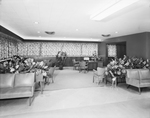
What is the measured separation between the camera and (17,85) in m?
2.89

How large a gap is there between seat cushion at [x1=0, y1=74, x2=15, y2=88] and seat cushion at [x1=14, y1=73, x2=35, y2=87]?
0.13 metres

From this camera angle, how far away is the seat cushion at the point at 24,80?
2904mm

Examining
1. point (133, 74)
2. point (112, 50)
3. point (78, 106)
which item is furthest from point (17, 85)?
point (112, 50)

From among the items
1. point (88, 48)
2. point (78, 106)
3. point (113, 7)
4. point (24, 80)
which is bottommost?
point (78, 106)

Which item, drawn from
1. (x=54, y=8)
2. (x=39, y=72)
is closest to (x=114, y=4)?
(x=54, y=8)

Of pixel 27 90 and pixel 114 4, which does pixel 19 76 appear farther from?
pixel 114 4

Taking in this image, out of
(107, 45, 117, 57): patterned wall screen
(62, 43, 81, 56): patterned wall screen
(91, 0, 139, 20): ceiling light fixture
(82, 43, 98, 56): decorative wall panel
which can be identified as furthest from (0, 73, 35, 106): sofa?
(107, 45, 117, 57): patterned wall screen

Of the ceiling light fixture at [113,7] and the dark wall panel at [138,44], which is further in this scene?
the dark wall panel at [138,44]

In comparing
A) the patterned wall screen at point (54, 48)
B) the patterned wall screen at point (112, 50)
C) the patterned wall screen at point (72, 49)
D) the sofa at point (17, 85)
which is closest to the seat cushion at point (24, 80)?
the sofa at point (17, 85)

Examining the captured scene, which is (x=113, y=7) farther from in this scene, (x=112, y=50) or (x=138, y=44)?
(x=112, y=50)

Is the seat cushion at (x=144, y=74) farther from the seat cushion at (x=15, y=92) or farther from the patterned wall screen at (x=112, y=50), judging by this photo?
the patterned wall screen at (x=112, y=50)

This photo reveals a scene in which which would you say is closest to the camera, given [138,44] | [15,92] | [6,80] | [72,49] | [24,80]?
[15,92]

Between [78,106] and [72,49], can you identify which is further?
[72,49]

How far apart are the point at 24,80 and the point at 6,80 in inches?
18.6
